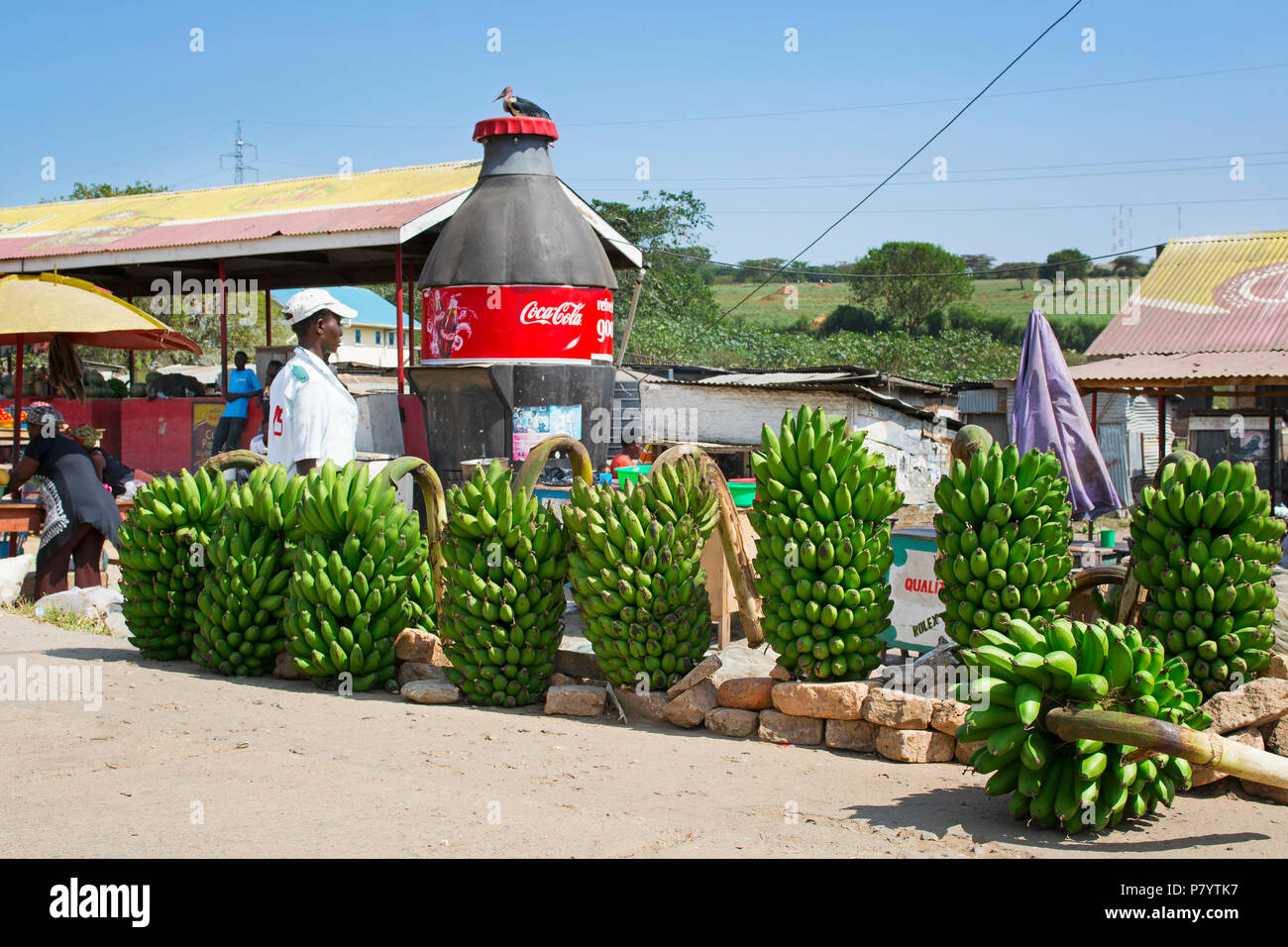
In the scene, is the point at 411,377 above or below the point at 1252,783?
above

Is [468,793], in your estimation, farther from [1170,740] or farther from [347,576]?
[1170,740]

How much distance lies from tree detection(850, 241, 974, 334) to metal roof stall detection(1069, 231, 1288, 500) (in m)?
42.2

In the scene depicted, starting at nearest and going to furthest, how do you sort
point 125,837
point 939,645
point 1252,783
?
1. point 125,837
2. point 1252,783
3. point 939,645

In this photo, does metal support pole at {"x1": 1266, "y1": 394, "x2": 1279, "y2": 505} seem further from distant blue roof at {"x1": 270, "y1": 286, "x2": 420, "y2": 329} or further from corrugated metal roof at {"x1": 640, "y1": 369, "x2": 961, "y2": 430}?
distant blue roof at {"x1": 270, "y1": 286, "x2": 420, "y2": 329}

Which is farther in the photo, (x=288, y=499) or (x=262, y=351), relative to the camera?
(x=262, y=351)

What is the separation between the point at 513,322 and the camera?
39.1 ft

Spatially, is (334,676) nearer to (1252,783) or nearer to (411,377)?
(1252,783)

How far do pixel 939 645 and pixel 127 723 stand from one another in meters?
4.25

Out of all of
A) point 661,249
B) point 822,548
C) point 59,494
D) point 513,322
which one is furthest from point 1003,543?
point 661,249

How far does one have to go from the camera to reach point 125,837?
3801mm

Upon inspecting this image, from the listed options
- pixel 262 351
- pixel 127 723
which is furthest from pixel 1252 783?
pixel 262 351

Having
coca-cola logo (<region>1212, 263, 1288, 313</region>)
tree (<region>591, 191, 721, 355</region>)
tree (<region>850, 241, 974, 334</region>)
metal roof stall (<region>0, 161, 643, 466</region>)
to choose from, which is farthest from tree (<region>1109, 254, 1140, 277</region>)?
metal roof stall (<region>0, 161, 643, 466</region>)

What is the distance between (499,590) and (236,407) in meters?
10.4

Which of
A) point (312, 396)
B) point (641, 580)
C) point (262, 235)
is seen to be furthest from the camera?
point (262, 235)
